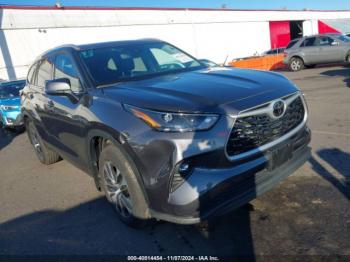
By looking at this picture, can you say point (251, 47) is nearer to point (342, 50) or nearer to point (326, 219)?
point (342, 50)

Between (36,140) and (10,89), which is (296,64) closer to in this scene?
(10,89)

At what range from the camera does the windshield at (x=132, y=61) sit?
13.3 feet

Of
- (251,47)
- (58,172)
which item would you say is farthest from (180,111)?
(251,47)

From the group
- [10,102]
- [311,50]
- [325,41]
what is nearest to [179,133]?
[10,102]

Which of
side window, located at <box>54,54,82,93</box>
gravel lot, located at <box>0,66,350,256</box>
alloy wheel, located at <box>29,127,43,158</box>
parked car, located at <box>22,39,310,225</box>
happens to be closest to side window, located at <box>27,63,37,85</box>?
alloy wheel, located at <box>29,127,43,158</box>

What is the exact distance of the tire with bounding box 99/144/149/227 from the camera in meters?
3.17

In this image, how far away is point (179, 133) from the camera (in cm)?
282

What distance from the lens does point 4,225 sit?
4113 millimetres

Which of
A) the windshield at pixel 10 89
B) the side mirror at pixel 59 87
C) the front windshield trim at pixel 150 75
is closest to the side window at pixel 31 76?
the side mirror at pixel 59 87

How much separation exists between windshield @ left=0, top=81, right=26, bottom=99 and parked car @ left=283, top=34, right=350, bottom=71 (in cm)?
1368

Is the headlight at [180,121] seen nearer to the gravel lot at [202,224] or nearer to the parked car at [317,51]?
the gravel lot at [202,224]

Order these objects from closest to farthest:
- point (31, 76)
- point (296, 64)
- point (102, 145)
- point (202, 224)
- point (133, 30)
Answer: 1. point (202, 224)
2. point (102, 145)
3. point (31, 76)
4. point (296, 64)
5. point (133, 30)

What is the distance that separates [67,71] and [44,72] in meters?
1.12

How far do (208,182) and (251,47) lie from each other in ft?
121
